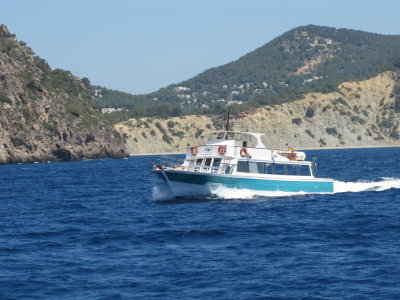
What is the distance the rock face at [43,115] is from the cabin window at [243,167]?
9869cm

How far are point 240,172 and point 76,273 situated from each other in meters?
24.3

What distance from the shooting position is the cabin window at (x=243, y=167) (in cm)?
4804

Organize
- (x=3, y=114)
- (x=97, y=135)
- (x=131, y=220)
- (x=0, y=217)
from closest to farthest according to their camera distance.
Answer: (x=131, y=220) → (x=0, y=217) → (x=3, y=114) → (x=97, y=135)

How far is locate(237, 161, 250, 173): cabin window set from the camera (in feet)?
158

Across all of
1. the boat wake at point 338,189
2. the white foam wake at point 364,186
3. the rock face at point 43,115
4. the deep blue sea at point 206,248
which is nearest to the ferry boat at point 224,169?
the boat wake at point 338,189

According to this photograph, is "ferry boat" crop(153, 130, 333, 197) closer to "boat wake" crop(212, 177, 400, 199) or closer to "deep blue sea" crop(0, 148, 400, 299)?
"boat wake" crop(212, 177, 400, 199)

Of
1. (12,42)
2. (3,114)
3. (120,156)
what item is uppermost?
(12,42)

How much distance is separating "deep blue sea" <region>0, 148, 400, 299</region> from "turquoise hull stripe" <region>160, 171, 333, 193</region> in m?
0.66

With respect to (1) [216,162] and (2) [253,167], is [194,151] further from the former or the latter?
(2) [253,167]

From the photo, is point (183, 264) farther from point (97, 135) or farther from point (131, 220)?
point (97, 135)

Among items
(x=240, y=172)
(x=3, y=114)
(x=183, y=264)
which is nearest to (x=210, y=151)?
(x=240, y=172)

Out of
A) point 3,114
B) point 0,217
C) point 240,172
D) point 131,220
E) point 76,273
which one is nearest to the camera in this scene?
point 76,273

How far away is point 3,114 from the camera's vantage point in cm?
14612

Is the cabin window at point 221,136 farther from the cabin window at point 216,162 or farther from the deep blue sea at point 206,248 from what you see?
the deep blue sea at point 206,248
